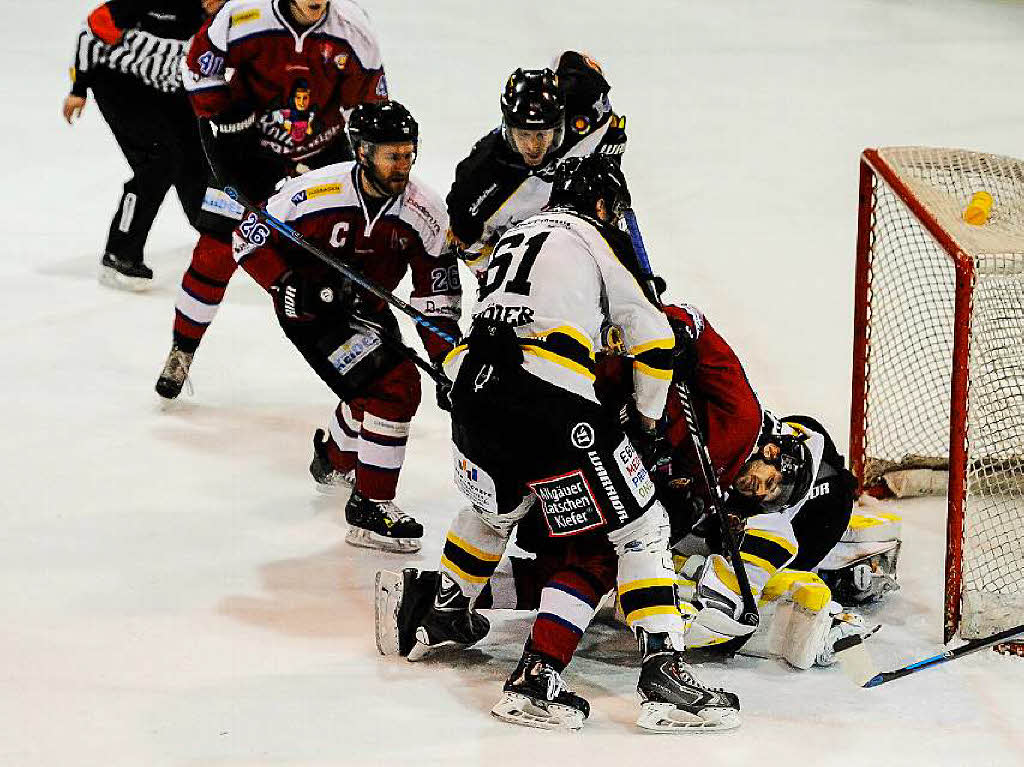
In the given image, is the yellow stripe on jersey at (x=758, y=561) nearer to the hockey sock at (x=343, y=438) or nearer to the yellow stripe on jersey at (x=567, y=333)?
the yellow stripe on jersey at (x=567, y=333)

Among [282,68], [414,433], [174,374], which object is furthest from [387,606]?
[282,68]

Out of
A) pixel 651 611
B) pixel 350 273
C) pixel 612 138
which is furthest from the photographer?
pixel 612 138

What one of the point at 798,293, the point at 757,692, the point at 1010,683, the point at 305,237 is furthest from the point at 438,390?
the point at 798,293

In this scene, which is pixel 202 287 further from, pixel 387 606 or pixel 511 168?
pixel 387 606

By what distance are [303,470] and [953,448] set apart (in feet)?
5.49

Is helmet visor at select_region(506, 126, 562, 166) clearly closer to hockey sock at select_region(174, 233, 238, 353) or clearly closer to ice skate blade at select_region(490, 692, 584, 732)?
hockey sock at select_region(174, 233, 238, 353)

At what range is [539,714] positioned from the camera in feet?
9.17

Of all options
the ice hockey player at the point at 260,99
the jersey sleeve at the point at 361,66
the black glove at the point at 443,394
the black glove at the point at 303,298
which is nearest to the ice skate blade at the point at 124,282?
the ice hockey player at the point at 260,99

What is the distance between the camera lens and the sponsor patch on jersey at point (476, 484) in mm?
2893

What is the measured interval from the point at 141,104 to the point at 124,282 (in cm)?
58

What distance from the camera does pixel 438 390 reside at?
3500 mm

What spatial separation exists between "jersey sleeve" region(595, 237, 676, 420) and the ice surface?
56 centimetres

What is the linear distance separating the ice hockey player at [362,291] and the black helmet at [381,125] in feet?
0.06

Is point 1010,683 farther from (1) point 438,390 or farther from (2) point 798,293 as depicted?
(2) point 798,293
